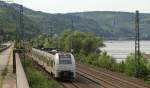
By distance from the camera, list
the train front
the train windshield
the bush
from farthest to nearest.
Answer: the bush, the train windshield, the train front

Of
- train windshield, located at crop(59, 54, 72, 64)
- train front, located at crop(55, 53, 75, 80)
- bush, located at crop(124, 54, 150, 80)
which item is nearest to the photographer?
train front, located at crop(55, 53, 75, 80)

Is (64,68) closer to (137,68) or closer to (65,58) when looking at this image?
(65,58)

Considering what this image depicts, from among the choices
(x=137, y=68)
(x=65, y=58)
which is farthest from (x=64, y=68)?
(x=137, y=68)

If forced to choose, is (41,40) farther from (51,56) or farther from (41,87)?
(41,87)

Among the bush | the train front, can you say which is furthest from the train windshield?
the bush

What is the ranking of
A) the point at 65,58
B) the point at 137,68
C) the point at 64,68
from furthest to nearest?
1. the point at 137,68
2. the point at 65,58
3. the point at 64,68

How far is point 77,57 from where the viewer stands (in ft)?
276

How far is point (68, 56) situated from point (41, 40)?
125 m

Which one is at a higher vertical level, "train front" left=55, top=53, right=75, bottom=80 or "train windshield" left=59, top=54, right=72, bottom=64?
"train windshield" left=59, top=54, right=72, bottom=64

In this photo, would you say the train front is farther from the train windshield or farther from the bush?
the bush

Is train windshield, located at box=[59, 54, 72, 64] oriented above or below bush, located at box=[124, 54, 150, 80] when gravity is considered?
above

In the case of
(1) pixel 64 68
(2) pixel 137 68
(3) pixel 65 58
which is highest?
(3) pixel 65 58

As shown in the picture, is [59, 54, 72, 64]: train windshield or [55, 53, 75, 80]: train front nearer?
[55, 53, 75, 80]: train front

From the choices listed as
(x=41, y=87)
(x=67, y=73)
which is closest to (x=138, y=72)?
(x=67, y=73)
